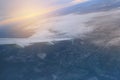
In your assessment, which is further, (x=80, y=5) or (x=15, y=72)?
(x=80, y=5)

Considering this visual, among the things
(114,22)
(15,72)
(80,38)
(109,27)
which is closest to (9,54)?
(15,72)

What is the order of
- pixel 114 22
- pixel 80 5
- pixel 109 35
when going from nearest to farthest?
pixel 109 35
pixel 114 22
pixel 80 5

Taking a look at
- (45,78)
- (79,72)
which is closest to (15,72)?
(45,78)

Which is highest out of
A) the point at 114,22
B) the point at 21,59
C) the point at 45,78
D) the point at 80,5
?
the point at 80,5

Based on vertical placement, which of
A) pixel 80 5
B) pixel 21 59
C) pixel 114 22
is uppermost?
pixel 80 5

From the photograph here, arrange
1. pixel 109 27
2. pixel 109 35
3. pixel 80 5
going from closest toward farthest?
pixel 109 35, pixel 109 27, pixel 80 5

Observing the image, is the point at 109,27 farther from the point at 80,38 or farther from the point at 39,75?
the point at 39,75

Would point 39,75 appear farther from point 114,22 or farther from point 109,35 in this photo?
point 114,22

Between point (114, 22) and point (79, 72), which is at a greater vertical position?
point (114, 22)

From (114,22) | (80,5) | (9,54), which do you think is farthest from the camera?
(80,5)
